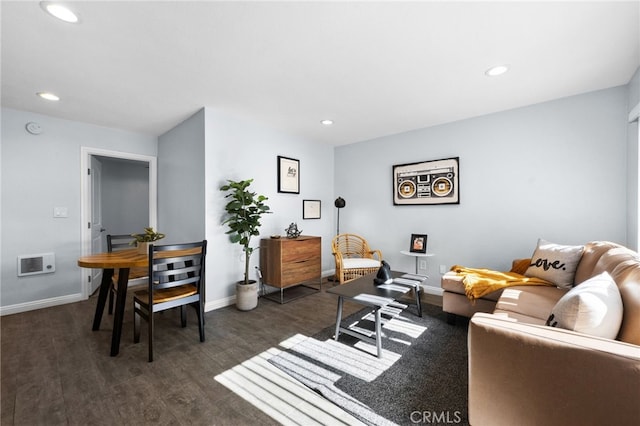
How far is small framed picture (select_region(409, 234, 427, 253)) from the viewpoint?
370 centimetres

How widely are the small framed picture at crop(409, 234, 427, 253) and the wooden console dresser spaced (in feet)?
4.57

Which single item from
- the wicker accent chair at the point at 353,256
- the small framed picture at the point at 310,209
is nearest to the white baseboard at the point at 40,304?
the small framed picture at the point at 310,209

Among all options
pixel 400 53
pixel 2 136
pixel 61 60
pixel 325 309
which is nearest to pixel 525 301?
pixel 325 309

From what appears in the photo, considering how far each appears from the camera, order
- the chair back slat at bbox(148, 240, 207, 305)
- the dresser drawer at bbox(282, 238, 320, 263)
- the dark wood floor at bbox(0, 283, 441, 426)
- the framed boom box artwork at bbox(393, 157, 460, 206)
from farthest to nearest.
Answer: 1. the framed boom box artwork at bbox(393, 157, 460, 206)
2. the dresser drawer at bbox(282, 238, 320, 263)
3. the chair back slat at bbox(148, 240, 207, 305)
4. the dark wood floor at bbox(0, 283, 441, 426)

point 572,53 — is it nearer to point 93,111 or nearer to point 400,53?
point 400,53

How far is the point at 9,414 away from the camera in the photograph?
152 centimetres

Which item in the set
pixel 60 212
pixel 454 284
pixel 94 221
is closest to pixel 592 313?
pixel 454 284

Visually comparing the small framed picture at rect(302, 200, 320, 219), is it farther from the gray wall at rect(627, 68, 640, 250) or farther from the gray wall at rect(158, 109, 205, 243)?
the gray wall at rect(627, 68, 640, 250)

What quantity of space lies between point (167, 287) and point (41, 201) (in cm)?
256

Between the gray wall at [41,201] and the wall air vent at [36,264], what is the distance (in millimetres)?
46

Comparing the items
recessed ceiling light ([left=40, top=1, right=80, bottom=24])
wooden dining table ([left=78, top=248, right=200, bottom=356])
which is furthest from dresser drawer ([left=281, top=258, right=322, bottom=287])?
recessed ceiling light ([left=40, top=1, right=80, bottom=24])

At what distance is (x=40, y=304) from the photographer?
127 inches

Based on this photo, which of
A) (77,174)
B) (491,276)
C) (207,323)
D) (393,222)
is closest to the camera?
(491,276)

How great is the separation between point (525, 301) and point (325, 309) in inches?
77.0
